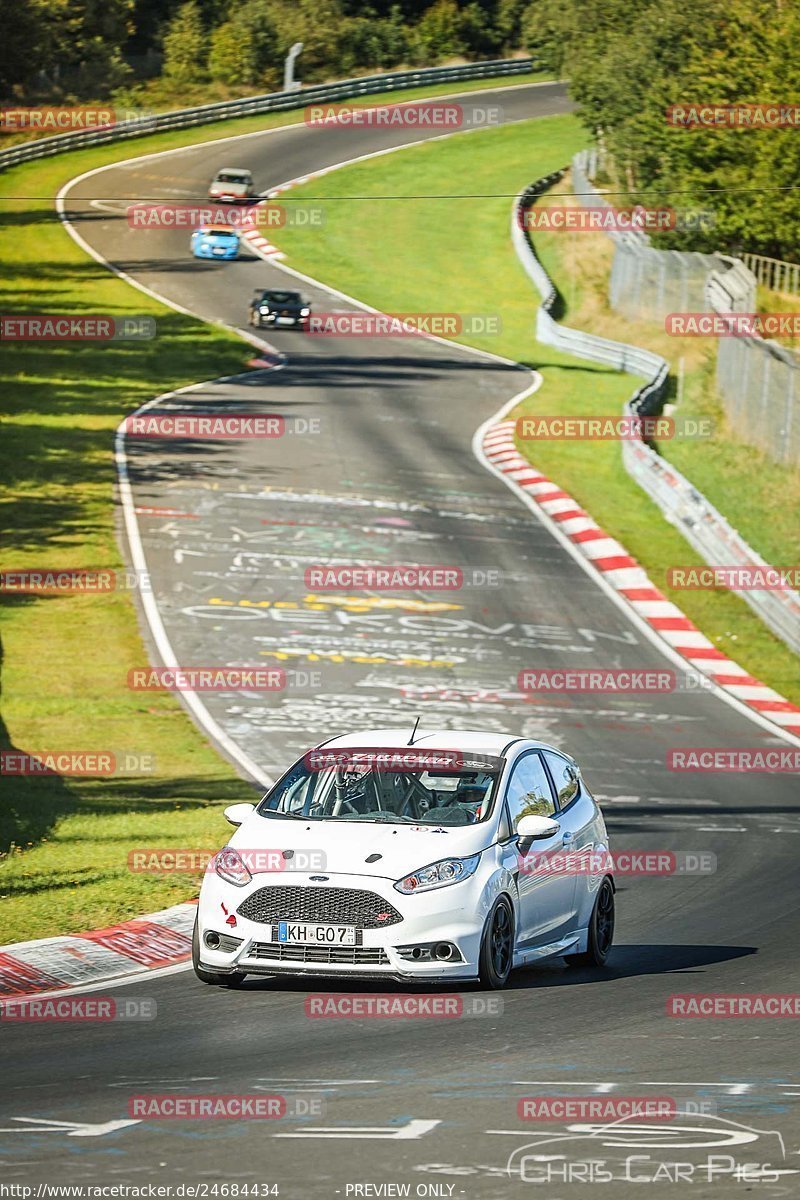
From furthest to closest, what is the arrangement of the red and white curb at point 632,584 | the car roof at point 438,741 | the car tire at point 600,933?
the red and white curb at point 632,584 → the car tire at point 600,933 → the car roof at point 438,741

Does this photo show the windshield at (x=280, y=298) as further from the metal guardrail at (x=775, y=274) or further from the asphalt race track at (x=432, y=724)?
the metal guardrail at (x=775, y=274)

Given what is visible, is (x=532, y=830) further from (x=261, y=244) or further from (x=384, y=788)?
(x=261, y=244)

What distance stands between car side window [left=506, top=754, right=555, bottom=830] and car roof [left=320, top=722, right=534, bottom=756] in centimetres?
16

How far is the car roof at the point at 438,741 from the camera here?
1285 centimetres

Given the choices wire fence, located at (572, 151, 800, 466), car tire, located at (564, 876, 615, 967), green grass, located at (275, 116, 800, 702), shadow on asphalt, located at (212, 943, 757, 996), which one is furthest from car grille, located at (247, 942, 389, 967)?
wire fence, located at (572, 151, 800, 466)

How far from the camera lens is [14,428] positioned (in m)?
43.3

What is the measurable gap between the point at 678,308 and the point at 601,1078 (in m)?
46.7

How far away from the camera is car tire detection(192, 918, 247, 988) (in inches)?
463

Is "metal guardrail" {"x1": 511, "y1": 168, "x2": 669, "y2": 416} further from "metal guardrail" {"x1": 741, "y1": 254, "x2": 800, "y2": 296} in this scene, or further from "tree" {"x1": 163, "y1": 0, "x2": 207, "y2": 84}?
"tree" {"x1": 163, "y1": 0, "x2": 207, "y2": 84}

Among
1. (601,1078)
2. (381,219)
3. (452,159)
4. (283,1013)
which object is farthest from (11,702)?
(452,159)

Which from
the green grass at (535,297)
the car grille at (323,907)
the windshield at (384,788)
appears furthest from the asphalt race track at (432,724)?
the green grass at (535,297)

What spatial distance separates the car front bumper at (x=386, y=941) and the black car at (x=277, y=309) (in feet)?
152

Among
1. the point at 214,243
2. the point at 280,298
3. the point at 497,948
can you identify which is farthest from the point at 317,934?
the point at 214,243

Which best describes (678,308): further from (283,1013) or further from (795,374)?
(283,1013)
